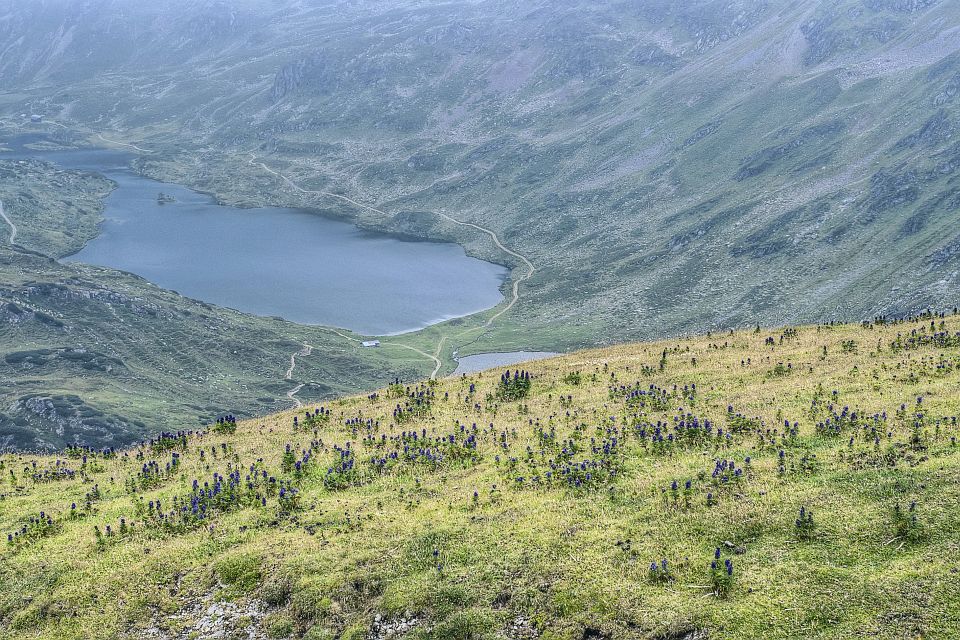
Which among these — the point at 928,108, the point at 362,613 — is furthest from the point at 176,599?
the point at 928,108

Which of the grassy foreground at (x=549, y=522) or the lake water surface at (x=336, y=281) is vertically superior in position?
the lake water surface at (x=336, y=281)

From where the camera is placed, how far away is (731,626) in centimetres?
1378

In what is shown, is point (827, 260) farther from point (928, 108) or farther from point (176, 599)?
point (176, 599)

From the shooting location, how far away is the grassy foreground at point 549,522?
1460 cm

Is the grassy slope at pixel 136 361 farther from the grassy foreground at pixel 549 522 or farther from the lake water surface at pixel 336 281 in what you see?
the grassy foreground at pixel 549 522

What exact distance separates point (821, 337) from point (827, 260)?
115 m

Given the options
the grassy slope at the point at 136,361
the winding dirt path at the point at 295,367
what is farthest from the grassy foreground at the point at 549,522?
the winding dirt path at the point at 295,367

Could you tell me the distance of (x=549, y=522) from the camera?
17.8m

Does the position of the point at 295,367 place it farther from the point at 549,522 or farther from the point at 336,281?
the point at 549,522

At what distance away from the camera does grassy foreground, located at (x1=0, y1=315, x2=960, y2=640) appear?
47.9 ft

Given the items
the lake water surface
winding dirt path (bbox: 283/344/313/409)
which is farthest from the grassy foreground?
the lake water surface

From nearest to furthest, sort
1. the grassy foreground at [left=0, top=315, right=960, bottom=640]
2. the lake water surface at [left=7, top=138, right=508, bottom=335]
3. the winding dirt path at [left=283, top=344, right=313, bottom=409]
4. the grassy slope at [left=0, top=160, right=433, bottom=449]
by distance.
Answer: the grassy foreground at [left=0, top=315, right=960, bottom=640]
the grassy slope at [left=0, top=160, right=433, bottom=449]
the winding dirt path at [left=283, top=344, right=313, bottom=409]
the lake water surface at [left=7, top=138, right=508, bottom=335]

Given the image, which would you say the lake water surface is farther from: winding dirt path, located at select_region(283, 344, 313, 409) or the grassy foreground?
the grassy foreground

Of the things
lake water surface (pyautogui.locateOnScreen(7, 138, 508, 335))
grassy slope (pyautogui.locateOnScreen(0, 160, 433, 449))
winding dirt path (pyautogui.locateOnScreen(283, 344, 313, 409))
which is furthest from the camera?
lake water surface (pyautogui.locateOnScreen(7, 138, 508, 335))
